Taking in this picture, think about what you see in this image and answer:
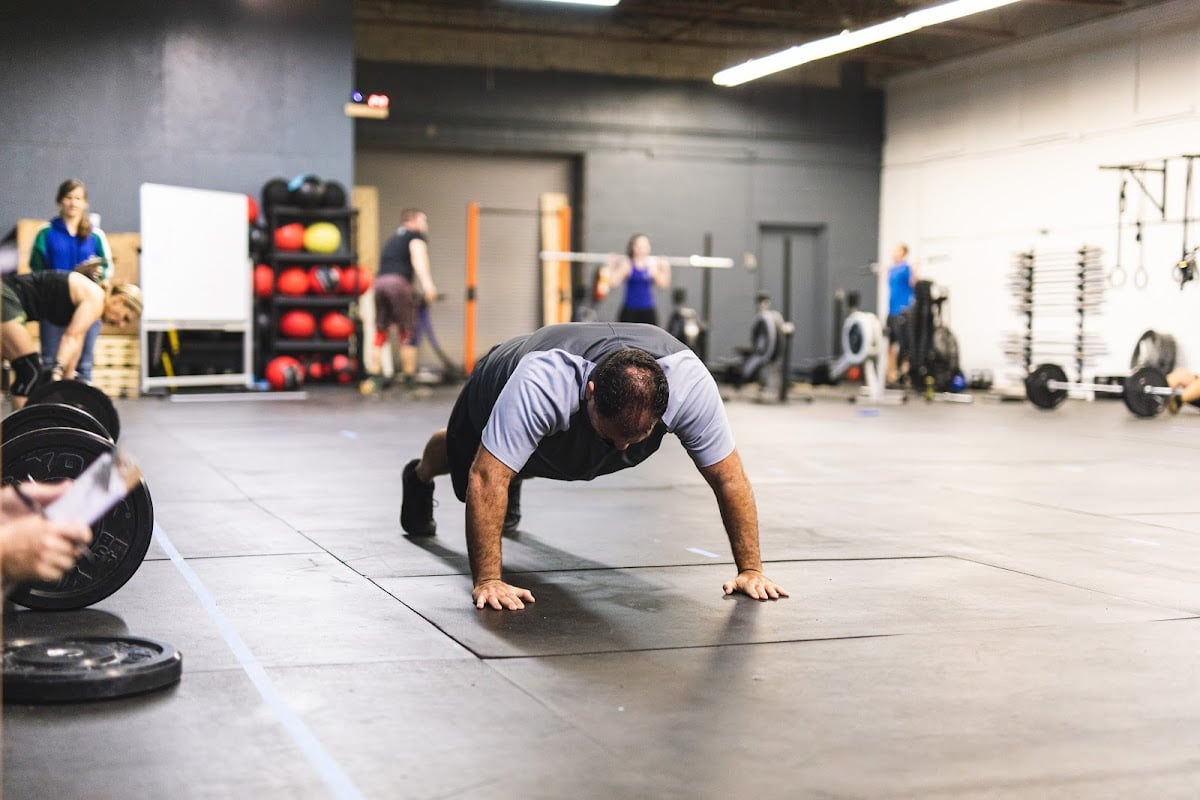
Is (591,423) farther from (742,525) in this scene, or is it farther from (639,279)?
(639,279)

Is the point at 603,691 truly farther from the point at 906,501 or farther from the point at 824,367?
the point at 824,367

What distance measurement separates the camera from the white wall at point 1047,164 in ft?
39.7

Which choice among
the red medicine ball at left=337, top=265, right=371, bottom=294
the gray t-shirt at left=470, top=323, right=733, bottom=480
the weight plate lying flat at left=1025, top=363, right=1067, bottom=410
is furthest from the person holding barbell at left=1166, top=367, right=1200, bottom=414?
the red medicine ball at left=337, top=265, right=371, bottom=294

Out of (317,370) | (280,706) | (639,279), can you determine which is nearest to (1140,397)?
(639,279)

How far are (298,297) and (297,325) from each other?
0.26 m

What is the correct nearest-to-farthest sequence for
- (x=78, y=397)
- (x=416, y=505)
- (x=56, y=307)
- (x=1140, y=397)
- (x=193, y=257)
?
(x=416, y=505), (x=78, y=397), (x=56, y=307), (x=1140, y=397), (x=193, y=257)

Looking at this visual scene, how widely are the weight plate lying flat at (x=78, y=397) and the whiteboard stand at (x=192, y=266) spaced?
482cm

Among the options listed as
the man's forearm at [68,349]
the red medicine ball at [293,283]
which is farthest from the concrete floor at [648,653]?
the red medicine ball at [293,283]

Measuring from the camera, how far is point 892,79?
16250 millimetres

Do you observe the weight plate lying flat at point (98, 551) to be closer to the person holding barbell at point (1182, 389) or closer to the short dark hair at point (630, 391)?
the short dark hair at point (630, 391)

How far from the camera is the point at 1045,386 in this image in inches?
437

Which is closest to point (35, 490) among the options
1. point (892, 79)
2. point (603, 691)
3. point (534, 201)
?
point (603, 691)

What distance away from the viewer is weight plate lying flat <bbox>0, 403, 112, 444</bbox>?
350 centimetres

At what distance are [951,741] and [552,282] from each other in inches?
512
